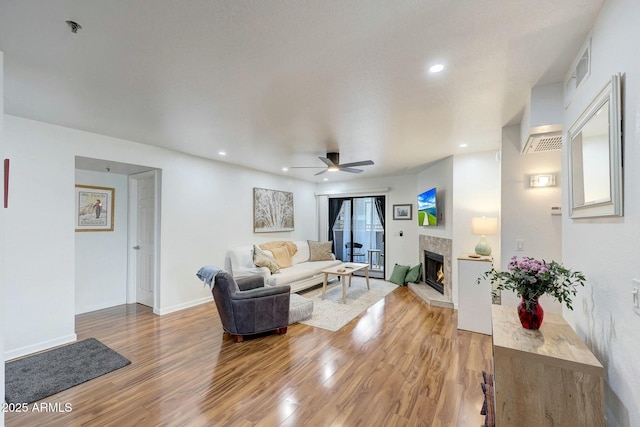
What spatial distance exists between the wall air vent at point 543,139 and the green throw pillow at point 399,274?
363 centimetres

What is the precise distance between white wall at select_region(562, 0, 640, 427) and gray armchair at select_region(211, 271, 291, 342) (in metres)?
2.74

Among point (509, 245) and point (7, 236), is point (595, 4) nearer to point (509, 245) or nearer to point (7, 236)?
point (509, 245)

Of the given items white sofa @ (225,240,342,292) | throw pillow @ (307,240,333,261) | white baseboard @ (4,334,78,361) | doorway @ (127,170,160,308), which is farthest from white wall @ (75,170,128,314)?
throw pillow @ (307,240,333,261)

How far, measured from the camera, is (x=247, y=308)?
10.4 feet

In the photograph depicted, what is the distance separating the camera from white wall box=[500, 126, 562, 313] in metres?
2.86

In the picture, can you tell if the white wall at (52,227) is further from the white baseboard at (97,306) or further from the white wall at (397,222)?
the white wall at (397,222)

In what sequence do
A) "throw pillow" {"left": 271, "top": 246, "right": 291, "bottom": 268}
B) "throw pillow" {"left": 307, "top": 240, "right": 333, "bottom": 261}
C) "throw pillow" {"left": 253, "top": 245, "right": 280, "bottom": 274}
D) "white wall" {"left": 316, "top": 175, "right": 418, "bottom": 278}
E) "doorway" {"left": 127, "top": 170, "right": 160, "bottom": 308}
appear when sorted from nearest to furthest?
"doorway" {"left": 127, "top": 170, "right": 160, "bottom": 308}, "throw pillow" {"left": 253, "top": 245, "right": 280, "bottom": 274}, "throw pillow" {"left": 271, "top": 246, "right": 291, "bottom": 268}, "white wall" {"left": 316, "top": 175, "right": 418, "bottom": 278}, "throw pillow" {"left": 307, "top": 240, "right": 333, "bottom": 261}

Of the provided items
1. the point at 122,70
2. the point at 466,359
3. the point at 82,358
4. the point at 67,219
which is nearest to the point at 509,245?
the point at 466,359

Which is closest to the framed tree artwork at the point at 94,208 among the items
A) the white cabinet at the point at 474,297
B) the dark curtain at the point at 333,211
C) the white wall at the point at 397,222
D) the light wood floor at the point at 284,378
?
the light wood floor at the point at 284,378

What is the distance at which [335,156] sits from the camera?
14.1 ft

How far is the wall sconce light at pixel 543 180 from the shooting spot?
2.87 meters

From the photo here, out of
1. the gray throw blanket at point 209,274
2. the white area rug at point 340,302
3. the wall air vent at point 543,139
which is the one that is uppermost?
the wall air vent at point 543,139

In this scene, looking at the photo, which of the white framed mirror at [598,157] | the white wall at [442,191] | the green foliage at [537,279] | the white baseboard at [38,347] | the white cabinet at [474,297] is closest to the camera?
the white framed mirror at [598,157]

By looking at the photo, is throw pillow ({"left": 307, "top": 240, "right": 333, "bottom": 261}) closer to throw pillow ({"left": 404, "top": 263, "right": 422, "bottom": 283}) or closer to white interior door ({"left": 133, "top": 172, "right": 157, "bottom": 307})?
throw pillow ({"left": 404, "top": 263, "right": 422, "bottom": 283})
